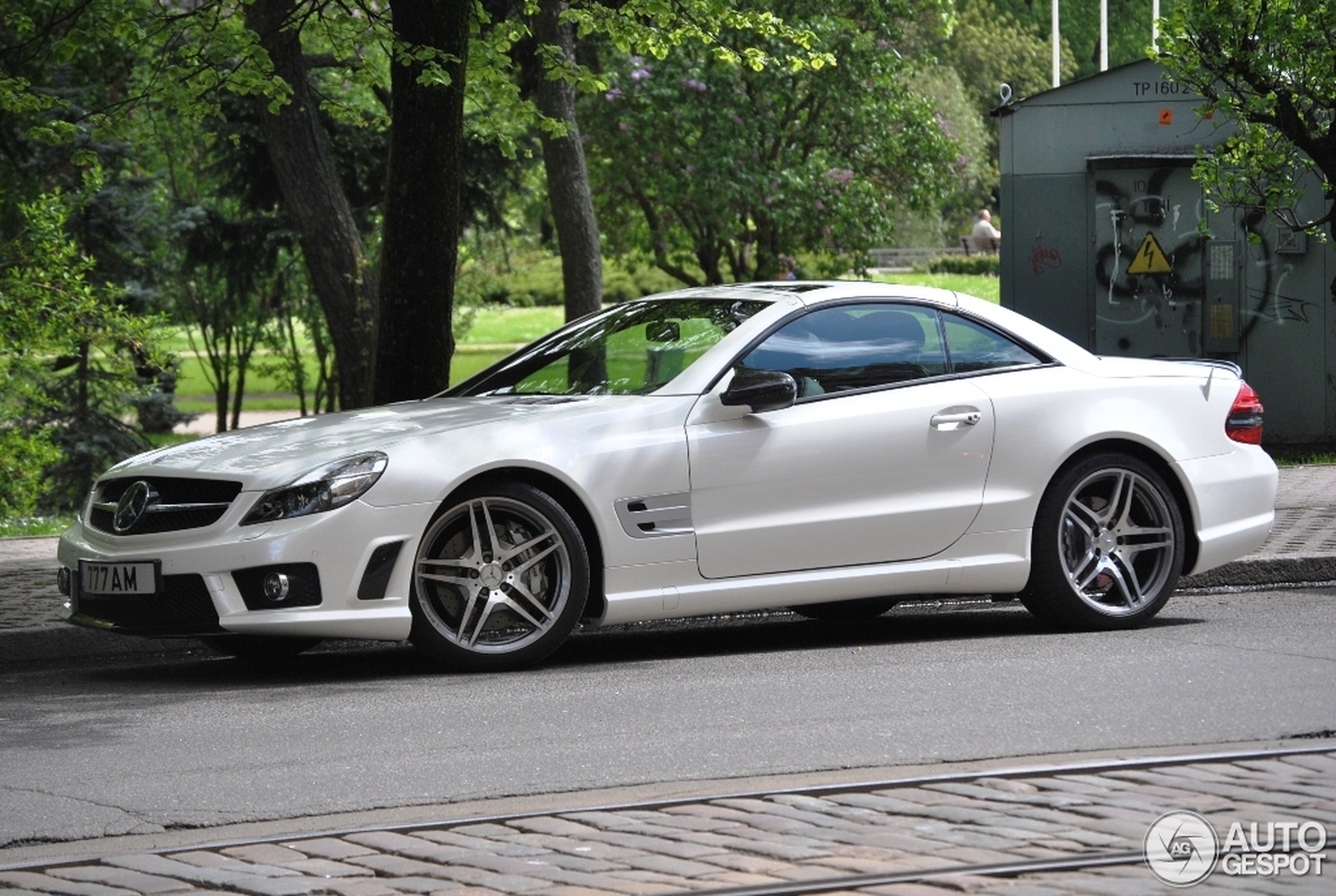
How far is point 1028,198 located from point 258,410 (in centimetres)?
2233

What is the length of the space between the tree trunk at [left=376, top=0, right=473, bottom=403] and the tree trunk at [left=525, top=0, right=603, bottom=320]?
5512 millimetres

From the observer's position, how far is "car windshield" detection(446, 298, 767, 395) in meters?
8.30

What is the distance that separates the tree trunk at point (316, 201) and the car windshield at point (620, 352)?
246 inches

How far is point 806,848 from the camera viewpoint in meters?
4.91

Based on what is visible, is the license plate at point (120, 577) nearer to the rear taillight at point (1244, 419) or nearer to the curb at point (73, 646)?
the curb at point (73, 646)

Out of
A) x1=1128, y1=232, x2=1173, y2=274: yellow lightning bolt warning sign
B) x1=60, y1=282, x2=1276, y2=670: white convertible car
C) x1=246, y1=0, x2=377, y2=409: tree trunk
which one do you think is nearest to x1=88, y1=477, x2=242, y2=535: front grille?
x1=60, y1=282, x2=1276, y2=670: white convertible car

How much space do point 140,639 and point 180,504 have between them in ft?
5.28

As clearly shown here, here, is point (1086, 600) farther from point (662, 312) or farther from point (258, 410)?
point (258, 410)

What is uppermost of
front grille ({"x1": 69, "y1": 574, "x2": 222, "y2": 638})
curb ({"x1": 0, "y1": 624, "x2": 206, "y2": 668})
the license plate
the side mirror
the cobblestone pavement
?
the side mirror

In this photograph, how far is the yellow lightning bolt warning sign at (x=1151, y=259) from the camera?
17.3 meters

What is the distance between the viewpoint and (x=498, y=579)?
764 centimetres

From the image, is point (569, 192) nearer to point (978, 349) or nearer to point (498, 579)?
point (978, 349)

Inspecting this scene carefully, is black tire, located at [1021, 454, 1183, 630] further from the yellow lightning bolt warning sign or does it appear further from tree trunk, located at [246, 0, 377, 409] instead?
the yellow lightning bolt warning sign

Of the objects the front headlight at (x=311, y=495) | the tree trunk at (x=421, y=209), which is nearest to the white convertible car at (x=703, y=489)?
the front headlight at (x=311, y=495)
